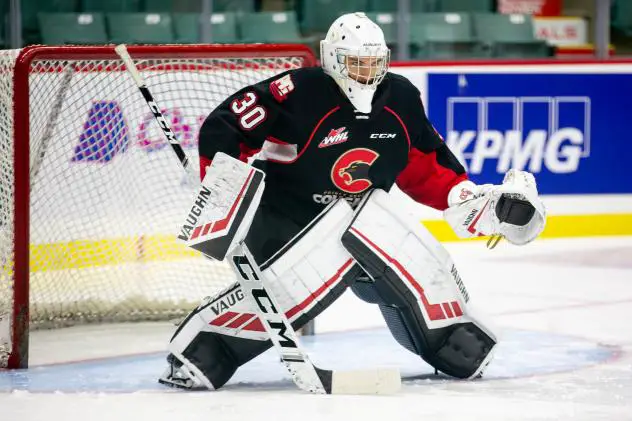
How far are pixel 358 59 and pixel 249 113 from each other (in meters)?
0.31

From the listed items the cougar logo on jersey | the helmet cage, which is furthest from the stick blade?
the helmet cage

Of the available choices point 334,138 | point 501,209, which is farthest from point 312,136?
point 501,209

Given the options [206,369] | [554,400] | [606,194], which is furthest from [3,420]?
[606,194]

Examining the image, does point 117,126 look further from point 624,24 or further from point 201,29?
point 624,24

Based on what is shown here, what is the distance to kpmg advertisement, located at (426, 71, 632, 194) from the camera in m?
6.30

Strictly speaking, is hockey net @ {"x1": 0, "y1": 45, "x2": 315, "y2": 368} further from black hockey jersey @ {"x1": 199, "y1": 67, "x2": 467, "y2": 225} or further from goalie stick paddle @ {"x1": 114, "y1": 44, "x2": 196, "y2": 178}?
black hockey jersey @ {"x1": 199, "y1": 67, "x2": 467, "y2": 225}

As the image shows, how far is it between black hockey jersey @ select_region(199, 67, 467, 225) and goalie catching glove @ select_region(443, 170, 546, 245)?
0.20m

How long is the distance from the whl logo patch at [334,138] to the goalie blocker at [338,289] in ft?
0.57

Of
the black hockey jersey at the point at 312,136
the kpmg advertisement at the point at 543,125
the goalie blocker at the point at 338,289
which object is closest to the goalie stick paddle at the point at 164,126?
the black hockey jersey at the point at 312,136

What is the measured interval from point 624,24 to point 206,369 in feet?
13.9

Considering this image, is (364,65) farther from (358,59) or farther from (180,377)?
(180,377)

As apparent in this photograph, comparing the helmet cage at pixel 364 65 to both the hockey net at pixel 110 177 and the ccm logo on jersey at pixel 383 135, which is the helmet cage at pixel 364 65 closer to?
the ccm logo on jersey at pixel 383 135

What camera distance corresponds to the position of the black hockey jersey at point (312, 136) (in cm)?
332

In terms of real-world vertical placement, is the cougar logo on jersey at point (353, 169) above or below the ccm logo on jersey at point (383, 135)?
below
